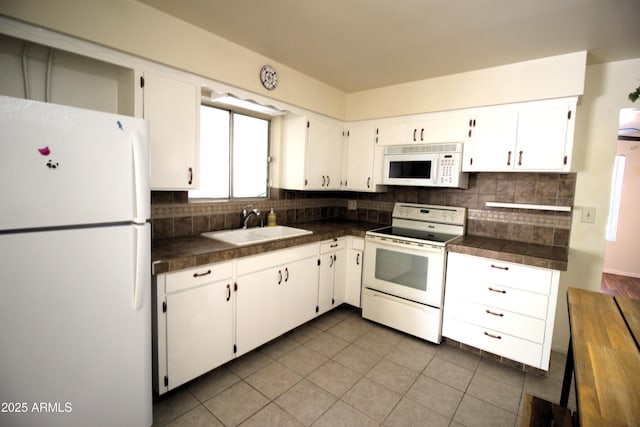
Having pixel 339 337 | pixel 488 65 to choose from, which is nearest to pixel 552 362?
pixel 339 337

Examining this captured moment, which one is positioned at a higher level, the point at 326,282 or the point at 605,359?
the point at 605,359

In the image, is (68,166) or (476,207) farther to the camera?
(476,207)

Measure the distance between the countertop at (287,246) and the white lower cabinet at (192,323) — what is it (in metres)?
0.08

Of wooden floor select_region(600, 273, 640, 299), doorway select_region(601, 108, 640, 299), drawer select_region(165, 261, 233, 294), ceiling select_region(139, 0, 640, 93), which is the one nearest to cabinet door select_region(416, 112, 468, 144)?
ceiling select_region(139, 0, 640, 93)

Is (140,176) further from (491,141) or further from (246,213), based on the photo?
(491,141)

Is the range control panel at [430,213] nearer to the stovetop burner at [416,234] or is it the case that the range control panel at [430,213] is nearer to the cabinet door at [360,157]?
the stovetop burner at [416,234]

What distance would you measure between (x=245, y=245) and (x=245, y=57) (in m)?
1.51

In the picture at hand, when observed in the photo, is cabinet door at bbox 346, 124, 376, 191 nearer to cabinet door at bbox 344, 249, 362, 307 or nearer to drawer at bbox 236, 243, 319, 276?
cabinet door at bbox 344, 249, 362, 307

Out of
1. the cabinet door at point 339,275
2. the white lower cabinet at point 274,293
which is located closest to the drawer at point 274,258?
the white lower cabinet at point 274,293

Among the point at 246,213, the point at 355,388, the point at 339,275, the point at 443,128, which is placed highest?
the point at 443,128

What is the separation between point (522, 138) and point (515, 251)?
95cm

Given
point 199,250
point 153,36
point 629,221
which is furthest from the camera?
point 629,221

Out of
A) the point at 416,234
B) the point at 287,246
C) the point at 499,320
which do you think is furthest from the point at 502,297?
the point at 287,246

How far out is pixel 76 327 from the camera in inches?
51.8
